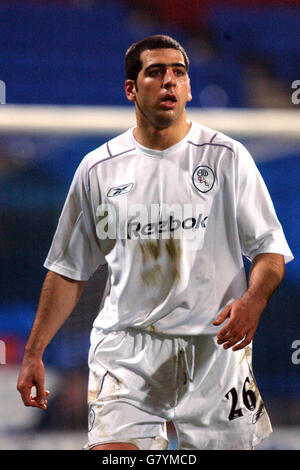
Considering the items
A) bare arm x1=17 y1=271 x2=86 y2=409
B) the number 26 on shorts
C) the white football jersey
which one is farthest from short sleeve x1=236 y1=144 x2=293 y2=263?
bare arm x1=17 y1=271 x2=86 y2=409

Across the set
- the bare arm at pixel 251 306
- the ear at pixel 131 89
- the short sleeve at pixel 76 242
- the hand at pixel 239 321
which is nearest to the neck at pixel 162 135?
the ear at pixel 131 89

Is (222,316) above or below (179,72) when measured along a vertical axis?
below

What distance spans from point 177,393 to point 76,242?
1.93ft

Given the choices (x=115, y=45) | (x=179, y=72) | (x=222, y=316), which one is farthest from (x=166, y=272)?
(x=115, y=45)

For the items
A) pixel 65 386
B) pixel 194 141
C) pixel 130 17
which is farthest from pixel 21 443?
pixel 130 17

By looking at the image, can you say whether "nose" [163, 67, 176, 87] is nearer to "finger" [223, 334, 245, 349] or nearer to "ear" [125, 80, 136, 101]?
"ear" [125, 80, 136, 101]

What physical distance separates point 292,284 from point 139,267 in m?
0.85

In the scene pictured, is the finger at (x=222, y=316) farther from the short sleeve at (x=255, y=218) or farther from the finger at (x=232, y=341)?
the short sleeve at (x=255, y=218)

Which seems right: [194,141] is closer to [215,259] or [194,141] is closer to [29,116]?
[215,259]

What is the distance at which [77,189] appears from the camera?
7.45ft

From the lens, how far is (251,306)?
6.38 ft

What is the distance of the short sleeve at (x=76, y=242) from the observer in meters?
2.27

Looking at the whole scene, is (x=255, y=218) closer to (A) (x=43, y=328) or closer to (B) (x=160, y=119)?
(B) (x=160, y=119)

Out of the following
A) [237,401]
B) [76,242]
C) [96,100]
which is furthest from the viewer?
[96,100]
